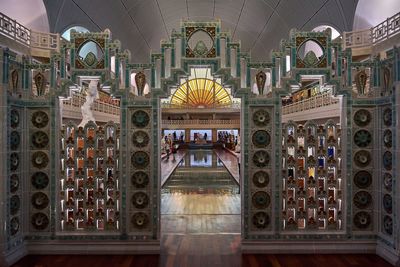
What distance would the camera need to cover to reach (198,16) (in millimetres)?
24062

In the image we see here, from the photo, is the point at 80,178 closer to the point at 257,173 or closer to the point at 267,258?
the point at 257,173

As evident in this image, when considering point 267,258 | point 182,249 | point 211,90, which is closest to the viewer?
point 267,258

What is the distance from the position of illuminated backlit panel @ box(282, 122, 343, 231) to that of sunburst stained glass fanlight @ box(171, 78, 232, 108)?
34.7m

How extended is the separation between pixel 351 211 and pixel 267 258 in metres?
1.91

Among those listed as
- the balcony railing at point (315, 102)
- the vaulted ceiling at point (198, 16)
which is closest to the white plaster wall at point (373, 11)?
the vaulted ceiling at point (198, 16)

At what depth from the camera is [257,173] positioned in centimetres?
668

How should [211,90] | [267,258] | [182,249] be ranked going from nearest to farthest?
1. [267,258]
2. [182,249]
3. [211,90]

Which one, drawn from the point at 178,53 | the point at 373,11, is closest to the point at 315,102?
the point at 373,11

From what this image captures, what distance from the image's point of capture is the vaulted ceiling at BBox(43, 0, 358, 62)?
48.1ft

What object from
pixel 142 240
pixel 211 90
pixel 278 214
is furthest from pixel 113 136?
pixel 211 90

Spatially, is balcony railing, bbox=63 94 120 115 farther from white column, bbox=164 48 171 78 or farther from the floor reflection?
white column, bbox=164 48 171 78

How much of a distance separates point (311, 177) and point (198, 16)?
19.8m

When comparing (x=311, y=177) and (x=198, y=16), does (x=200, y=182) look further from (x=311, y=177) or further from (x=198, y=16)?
(x=198, y=16)

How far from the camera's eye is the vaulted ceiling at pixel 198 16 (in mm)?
14658
